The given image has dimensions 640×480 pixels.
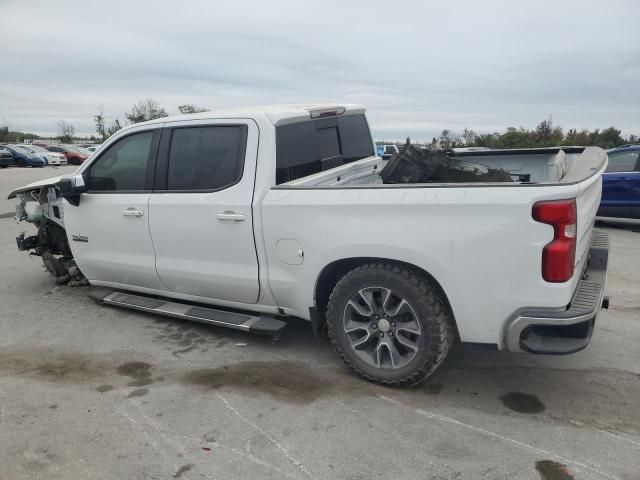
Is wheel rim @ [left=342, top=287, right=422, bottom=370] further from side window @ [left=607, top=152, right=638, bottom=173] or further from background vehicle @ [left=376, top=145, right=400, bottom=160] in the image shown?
side window @ [left=607, top=152, right=638, bottom=173]

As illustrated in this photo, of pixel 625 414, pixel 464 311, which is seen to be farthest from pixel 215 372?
pixel 625 414

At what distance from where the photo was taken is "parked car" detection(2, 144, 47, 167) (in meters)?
32.6

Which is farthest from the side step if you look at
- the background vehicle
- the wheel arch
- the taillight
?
the taillight

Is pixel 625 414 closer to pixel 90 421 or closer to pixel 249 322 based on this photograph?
pixel 249 322

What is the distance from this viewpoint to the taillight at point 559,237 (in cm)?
282

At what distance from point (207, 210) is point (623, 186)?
26.4ft

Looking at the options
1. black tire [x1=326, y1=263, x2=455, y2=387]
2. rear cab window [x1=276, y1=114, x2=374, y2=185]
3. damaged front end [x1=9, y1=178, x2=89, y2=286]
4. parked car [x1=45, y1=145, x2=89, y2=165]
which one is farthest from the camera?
parked car [x1=45, y1=145, x2=89, y2=165]

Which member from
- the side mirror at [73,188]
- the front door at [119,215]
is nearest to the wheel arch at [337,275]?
the front door at [119,215]

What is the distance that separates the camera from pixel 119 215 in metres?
4.70

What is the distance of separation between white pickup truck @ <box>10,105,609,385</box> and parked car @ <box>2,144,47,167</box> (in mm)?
31492

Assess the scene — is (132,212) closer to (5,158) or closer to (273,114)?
(273,114)

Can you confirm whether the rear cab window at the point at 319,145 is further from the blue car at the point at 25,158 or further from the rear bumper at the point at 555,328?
the blue car at the point at 25,158

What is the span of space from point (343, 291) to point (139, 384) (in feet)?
5.30

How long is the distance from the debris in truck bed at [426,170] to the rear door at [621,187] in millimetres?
6110
